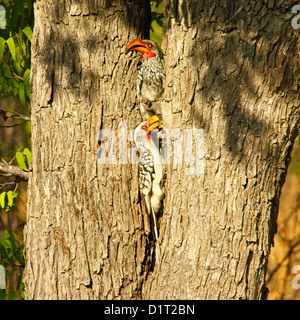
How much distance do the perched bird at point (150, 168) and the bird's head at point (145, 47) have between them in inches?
18.2

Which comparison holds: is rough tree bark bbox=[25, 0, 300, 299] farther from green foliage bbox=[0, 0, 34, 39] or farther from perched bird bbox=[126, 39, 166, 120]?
green foliage bbox=[0, 0, 34, 39]

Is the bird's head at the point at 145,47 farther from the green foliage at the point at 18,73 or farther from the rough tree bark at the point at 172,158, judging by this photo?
the green foliage at the point at 18,73

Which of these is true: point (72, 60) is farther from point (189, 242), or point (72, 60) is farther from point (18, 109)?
point (18, 109)

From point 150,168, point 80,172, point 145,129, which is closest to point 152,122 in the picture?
point 145,129

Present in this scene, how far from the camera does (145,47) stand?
2.77m

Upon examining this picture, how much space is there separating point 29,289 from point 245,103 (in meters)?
1.77

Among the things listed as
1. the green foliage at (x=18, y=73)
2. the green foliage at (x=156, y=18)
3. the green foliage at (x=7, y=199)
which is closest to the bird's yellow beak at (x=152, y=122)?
the green foliage at (x=156, y=18)

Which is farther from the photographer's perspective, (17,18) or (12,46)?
(17,18)

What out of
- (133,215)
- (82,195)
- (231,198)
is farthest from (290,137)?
(82,195)

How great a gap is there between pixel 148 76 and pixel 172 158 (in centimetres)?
72

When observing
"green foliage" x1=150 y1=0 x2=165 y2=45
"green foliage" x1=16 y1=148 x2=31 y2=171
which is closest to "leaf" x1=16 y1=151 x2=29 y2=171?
"green foliage" x1=16 y1=148 x2=31 y2=171

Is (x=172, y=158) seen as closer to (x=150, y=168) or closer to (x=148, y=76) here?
(x=150, y=168)

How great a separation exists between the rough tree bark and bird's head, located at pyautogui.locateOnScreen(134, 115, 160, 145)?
0.06 m

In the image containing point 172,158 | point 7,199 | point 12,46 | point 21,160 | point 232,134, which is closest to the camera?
point 232,134
